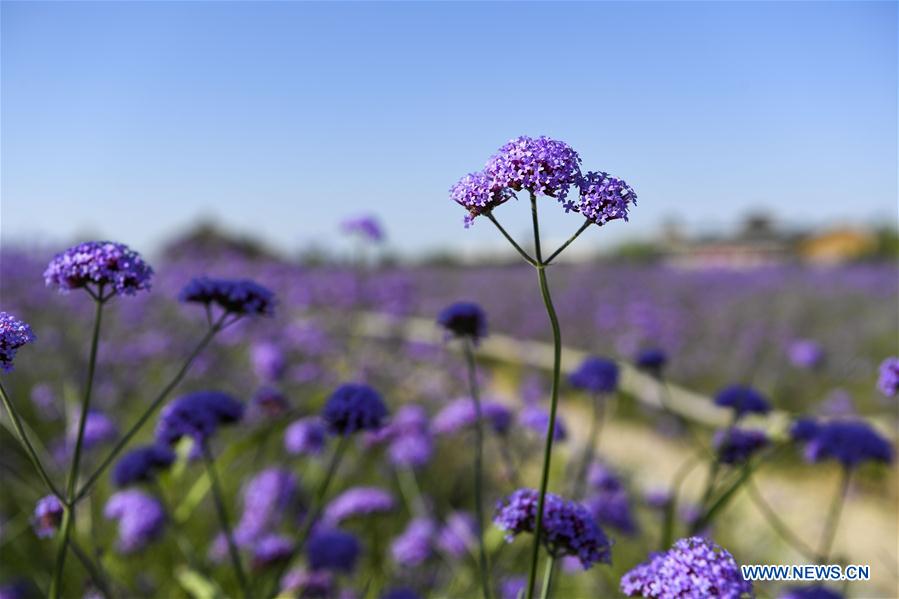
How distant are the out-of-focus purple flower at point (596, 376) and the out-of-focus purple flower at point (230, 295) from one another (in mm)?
1377

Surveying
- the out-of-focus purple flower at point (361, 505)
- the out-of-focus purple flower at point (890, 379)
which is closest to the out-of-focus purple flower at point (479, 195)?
the out-of-focus purple flower at point (890, 379)

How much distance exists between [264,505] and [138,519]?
0.64 metres

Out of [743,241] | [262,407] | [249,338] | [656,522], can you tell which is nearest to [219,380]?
[249,338]

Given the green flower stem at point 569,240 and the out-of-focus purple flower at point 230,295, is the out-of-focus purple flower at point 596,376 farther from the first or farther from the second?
the green flower stem at point 569,240

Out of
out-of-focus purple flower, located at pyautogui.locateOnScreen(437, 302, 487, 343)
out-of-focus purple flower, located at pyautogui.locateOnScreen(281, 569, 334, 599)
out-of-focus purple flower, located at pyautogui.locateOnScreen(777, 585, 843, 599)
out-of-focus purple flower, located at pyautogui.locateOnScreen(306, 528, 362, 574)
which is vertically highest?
out-of-focus purple flower, located at pyautogui.locateOnScreen(437, 302, 487, 343)

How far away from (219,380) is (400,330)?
3.19m

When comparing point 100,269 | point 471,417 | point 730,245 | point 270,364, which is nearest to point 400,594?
point 471,417

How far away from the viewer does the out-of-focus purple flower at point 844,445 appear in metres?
2.69

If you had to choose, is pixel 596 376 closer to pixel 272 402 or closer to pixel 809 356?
pixel 272 402

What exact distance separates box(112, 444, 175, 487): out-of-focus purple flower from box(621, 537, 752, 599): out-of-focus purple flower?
1780mm

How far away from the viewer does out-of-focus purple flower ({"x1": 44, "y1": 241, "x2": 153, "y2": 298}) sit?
1.74 m

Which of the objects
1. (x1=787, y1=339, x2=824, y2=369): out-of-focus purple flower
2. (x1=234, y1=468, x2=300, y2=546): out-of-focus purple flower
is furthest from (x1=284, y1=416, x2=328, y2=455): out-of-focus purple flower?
(x1=787, y1=339, x2=824, y2=369): out-of-focus purple flower

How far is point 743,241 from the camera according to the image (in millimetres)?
63312

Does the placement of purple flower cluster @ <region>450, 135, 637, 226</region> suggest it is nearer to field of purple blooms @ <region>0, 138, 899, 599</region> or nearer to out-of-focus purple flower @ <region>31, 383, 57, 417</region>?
field of purple blooms @ <region>0, 138, 899, 599</region>
